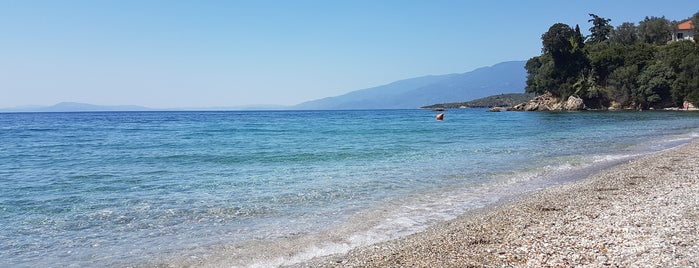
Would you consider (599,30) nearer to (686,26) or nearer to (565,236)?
(686,26)

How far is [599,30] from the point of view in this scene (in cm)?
13712

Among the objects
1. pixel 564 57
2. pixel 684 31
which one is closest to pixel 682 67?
pixel 564 57

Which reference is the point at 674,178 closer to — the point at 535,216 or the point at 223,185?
the point at 535,216

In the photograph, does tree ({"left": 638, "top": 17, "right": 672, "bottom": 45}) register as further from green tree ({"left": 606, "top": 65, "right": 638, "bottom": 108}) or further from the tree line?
green tree ({"left": 606, "top": 65, "right": 638, "bottom": 108})

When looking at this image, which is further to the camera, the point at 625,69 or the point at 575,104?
the point at 575,104

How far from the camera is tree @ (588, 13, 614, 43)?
136375mm

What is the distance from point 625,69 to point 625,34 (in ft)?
126

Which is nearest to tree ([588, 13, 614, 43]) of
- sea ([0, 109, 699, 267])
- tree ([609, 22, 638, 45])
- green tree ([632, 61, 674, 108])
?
tree ([609, 22, 638, 45])

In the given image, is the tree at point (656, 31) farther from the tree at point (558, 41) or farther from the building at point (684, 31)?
the tree at point (558, 41)

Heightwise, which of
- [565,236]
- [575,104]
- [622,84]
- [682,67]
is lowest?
[565,236]

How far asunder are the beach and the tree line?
308ft

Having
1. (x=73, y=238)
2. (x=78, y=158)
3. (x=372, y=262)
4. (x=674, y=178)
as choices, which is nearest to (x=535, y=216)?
(x=372, y=262)

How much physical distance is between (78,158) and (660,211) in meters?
26.0

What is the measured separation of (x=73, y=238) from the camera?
9.62m
